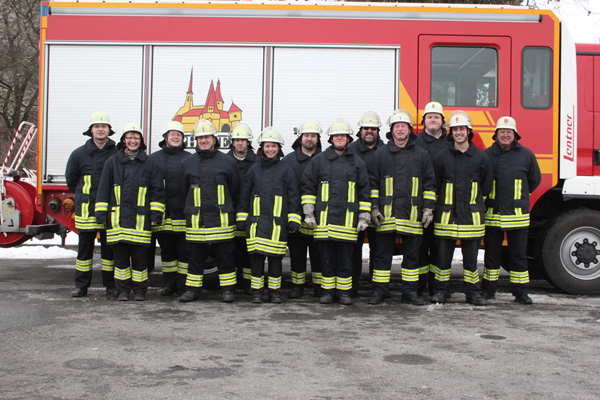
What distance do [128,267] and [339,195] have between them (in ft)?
7.72

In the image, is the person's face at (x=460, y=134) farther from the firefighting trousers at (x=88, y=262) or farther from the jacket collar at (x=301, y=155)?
the firefighting trousers at (x=88, y=262)

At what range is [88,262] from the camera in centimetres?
639

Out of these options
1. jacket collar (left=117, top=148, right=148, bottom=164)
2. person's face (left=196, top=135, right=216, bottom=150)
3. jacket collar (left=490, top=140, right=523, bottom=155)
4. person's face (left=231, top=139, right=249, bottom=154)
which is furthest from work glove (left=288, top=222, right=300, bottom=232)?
jacket collar (left=490, top=140, right=523, bottom=155)

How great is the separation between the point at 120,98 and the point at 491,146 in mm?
4276

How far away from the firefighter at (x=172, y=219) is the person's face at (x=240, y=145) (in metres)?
0.57

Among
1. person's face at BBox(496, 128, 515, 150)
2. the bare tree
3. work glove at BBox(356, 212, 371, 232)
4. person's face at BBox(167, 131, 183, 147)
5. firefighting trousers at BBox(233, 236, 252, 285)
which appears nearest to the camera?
work glove at BBox(356, 212, 371, 232)

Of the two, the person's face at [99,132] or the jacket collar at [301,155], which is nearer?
the person's face at [99,132]

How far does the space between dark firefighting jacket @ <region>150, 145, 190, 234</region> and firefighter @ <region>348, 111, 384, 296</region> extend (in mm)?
1923

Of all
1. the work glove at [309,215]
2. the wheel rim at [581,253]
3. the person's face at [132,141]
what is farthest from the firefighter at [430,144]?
the person's face at [132,141]

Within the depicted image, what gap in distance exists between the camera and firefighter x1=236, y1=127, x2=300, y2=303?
6.12m

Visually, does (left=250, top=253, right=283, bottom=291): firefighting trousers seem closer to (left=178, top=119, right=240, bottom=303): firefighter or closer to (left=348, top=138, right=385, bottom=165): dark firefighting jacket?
(left=178, top=119, right=240, bottom=303): firefighter

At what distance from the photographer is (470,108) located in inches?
270

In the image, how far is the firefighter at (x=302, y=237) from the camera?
21.2ft

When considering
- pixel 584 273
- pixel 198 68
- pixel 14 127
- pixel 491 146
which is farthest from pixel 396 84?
pixel 14 127
